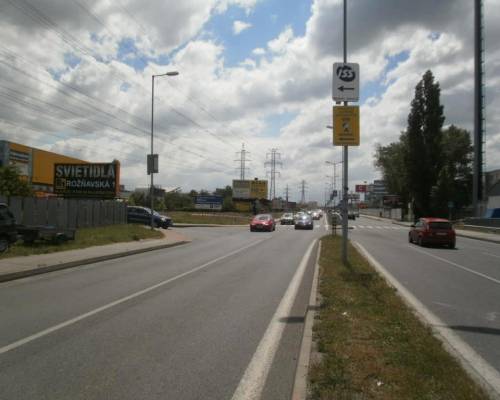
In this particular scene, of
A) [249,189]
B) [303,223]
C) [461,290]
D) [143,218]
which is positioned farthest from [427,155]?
[249,189]

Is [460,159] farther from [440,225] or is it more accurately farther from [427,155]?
[440,225]

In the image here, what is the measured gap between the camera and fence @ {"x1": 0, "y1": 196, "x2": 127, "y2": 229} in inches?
965

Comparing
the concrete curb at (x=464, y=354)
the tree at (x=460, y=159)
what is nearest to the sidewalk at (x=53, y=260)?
the concrete curb at (x=464, y=354)

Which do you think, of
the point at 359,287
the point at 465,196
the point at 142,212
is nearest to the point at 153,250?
the point at 359,287

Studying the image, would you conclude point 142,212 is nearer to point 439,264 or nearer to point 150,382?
point 439,264

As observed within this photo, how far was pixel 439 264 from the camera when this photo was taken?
620 inches

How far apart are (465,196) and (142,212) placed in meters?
64.7

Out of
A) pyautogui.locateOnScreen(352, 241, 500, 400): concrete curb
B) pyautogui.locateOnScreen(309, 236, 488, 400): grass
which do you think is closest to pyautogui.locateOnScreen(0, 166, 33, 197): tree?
pyautogui.locateOnScreen(309, 236, 488, 400): grass

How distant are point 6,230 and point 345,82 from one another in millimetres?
12624

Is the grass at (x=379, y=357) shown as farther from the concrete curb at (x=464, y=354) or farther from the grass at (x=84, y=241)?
the grass at (x=84, y=241)

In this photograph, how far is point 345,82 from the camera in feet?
46.3

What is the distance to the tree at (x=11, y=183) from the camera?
1415 inches

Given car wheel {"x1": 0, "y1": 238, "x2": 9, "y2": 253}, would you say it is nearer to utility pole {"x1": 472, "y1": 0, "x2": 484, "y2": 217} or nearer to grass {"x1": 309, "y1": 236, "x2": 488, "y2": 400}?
grass {"x1": 309, "y1": 236, "x2": 488, "y2": 400}

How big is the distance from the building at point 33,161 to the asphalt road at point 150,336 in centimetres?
4548
